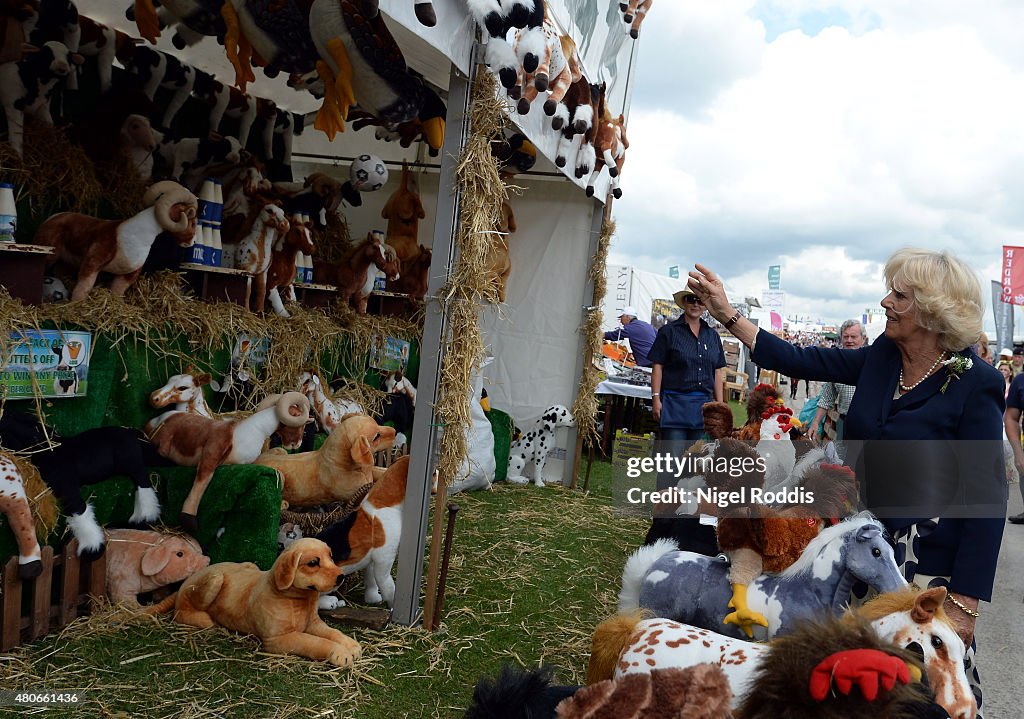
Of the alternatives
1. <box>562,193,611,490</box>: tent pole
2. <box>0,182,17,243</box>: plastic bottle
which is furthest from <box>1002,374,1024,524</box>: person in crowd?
<box>0,182,17,243</box>: plastic bottle

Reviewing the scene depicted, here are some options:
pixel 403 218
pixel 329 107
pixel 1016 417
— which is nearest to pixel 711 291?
pixel 329 107

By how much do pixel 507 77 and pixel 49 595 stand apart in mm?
3096

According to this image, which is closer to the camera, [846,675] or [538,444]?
[846,675]

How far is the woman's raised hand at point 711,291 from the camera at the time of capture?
246 centimetres

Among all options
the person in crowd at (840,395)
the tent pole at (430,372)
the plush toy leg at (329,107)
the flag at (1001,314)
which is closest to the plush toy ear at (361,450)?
the tent pole at (430,372)

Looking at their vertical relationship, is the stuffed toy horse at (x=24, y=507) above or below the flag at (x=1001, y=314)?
below

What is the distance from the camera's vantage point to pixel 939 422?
225 cm

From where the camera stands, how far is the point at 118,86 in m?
4.86

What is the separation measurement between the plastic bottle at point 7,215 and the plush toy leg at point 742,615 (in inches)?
134

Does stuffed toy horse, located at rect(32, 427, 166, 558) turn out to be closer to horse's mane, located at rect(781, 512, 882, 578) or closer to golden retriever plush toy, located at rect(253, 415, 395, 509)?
golden retriever plush toy, located at rect(253, 415, 395, 509)

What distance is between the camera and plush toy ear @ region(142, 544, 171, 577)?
3.57m

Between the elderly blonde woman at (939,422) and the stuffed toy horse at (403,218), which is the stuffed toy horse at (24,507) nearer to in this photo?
the elderly blonde woman at (939,422)

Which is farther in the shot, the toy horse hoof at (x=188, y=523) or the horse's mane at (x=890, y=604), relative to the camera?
the toy horse hoof at (x=188, y=523)

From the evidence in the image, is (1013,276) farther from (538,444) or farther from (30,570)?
(30,570)
